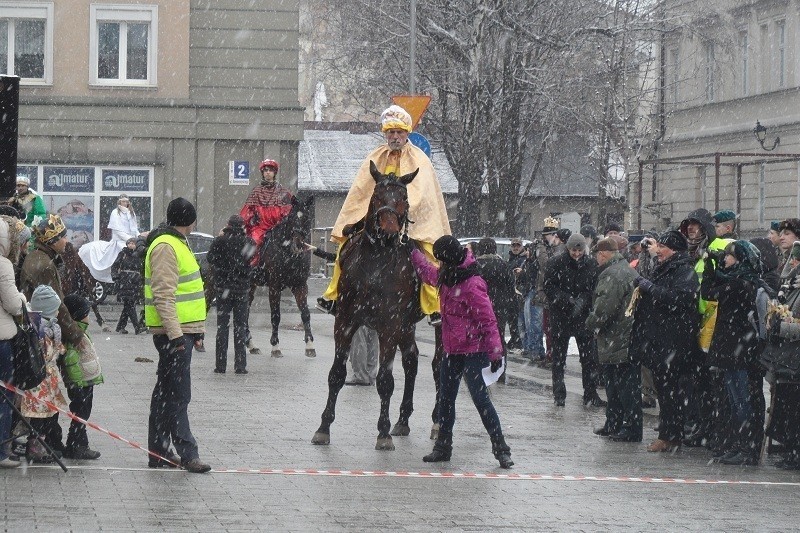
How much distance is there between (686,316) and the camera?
A: 40.8 ft

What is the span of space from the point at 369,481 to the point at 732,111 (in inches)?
1523

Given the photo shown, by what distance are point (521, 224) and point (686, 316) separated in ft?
166

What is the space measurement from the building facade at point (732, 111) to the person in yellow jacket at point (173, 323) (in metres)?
30.2

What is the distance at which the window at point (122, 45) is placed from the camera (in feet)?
119

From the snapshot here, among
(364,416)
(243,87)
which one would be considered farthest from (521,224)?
(364,416)

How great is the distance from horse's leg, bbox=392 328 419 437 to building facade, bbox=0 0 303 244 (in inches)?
929

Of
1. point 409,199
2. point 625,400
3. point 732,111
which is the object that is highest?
point 732,111

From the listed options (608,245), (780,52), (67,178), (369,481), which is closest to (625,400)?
(608,245)

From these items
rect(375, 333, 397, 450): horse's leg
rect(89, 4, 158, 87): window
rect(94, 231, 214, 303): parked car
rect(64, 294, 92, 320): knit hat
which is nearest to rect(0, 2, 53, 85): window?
rect(89, 4, 158, 87): window

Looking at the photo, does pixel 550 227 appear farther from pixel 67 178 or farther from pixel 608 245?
pixel 67 178

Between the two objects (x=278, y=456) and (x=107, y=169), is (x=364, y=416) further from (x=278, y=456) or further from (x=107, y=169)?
(x=107, y=169)

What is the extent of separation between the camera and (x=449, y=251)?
11.3 metres

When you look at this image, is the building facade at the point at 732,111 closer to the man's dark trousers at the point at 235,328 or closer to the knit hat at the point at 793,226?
the man's dark trousers at the point at 235,328

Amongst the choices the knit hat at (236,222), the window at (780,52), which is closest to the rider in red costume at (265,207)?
the knit hat at (236,222)
